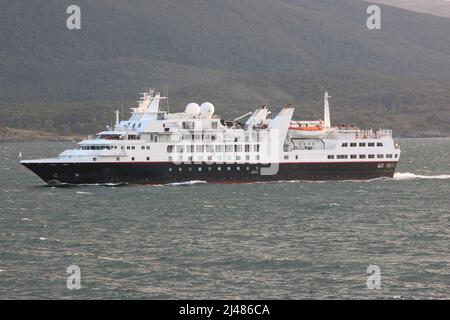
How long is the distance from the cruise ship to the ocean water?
1855 mm

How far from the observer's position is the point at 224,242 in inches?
1820

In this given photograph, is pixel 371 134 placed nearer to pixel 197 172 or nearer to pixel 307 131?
pixel 307 131

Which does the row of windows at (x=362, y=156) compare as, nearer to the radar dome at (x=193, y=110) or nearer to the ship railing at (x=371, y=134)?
the ship railing at (x=371, y=134)

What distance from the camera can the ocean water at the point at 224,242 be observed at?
36.8 metres

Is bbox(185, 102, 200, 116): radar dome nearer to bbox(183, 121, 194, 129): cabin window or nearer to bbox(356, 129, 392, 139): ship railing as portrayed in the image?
bbox(183, 121, 194, 129): cabin window

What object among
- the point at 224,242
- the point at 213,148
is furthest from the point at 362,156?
the point at 224,242

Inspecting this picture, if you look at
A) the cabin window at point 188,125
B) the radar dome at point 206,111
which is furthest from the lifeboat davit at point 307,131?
the cabin window at point 188,125

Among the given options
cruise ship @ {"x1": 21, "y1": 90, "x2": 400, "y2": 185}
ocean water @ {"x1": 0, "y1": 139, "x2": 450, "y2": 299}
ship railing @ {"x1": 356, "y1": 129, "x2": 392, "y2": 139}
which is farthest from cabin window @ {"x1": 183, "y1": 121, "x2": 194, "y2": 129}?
ship railing @ {"x1": 356, "y1": 129, "x2": 392, "y2": 139}

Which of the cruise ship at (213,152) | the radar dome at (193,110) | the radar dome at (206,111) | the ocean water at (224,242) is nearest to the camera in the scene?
the ocean water at (224,242)

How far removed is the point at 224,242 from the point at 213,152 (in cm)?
2906

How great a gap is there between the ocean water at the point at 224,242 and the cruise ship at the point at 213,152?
1855mm

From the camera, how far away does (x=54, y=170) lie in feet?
237

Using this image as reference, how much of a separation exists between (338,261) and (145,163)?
Result: 1330 inches
